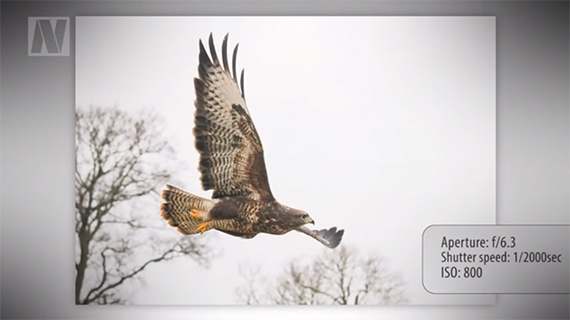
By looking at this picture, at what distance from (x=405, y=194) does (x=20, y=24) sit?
6.10ft

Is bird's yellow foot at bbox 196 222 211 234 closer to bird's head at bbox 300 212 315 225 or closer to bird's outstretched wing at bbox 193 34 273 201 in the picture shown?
bird's outstretched wing at bbox 193 34 273 201

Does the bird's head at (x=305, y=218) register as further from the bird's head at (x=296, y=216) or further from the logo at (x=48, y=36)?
the logo at (x=48, y=36)

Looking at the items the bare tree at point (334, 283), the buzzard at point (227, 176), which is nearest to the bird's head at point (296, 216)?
the buzzard at point (227, 176)


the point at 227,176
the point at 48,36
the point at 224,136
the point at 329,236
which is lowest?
the point at 329,236

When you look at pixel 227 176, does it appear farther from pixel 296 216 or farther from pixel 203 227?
pixel 296 216

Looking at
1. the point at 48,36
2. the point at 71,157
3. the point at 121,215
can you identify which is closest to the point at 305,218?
the point at 121,215

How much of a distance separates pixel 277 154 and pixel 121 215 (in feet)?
2.40

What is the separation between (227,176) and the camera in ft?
10.7

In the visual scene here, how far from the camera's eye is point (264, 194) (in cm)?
326

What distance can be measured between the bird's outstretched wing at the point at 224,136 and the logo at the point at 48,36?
0.62 meters

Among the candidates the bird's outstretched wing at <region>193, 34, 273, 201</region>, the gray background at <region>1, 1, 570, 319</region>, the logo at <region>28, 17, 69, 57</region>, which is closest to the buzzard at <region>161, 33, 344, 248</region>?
the bird's outstretched wing at <region>193, 34, 273, 201</region>

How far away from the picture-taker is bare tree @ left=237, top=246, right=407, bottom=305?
325 cm

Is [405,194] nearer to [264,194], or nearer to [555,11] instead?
[264,194]

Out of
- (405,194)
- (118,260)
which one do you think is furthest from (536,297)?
(118,260)
